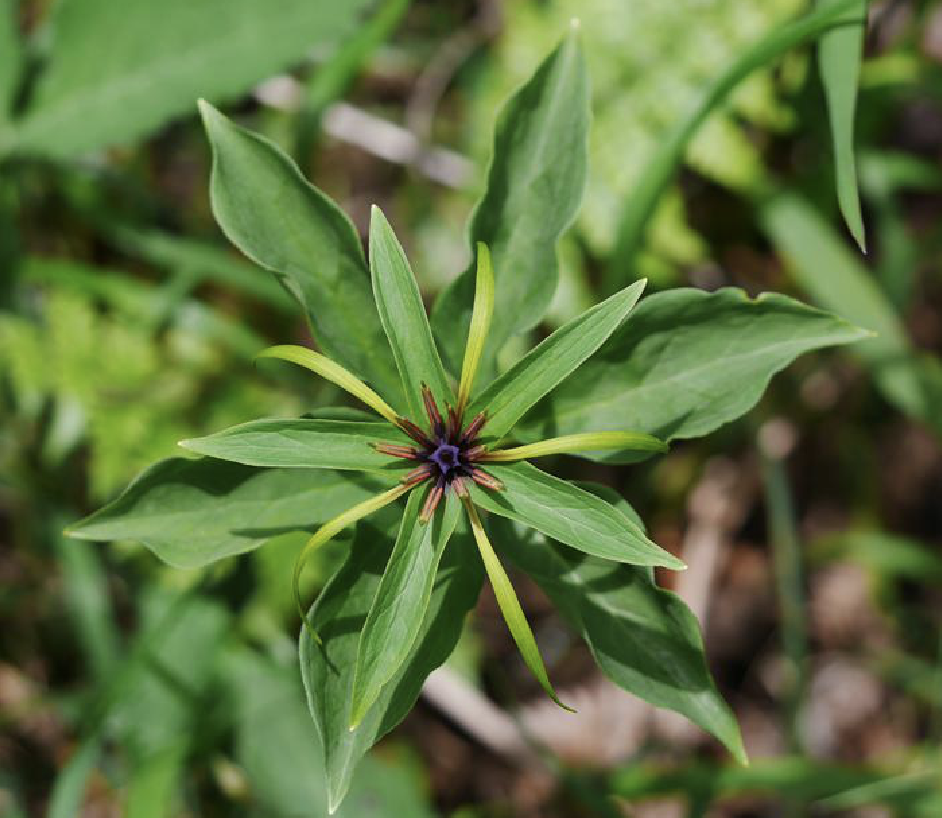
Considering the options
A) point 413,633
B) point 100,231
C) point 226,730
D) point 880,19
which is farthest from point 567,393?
point 100,231

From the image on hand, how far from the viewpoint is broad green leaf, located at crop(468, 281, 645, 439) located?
1351mm

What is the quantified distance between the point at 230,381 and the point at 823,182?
6.52ft

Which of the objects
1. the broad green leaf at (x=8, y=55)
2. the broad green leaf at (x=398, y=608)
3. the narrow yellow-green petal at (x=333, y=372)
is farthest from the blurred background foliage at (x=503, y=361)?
the broad green leaf at (x=398, y=608)

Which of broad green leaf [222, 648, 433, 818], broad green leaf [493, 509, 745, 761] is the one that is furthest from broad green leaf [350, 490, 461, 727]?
broad green leaf [222, 648, 433, 818]

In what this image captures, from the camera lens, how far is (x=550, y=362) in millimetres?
1384

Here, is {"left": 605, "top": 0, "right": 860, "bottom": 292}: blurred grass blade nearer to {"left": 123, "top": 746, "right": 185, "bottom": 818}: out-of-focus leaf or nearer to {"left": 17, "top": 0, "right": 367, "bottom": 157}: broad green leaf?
{"left": 17, "top": 0, "right": 367, "bottom": 157}: broad green leaf

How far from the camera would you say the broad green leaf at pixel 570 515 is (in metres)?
1.31

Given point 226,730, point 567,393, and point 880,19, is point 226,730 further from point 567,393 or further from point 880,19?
point 880,19

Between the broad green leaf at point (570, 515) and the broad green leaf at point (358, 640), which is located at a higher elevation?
the broad green leaf at point (570, 515)

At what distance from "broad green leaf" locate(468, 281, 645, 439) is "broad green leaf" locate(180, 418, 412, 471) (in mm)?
174

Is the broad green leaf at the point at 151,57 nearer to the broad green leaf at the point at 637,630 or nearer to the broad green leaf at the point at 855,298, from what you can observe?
the broad green leaf at the point at 855,298

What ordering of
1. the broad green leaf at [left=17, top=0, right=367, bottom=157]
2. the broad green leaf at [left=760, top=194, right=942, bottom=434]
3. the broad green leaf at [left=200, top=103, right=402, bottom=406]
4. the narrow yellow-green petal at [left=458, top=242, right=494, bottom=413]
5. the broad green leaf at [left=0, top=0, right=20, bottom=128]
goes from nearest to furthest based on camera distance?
the narrow yellow-green petal at [left=458, top=242, right=494, bottom=413], the broad green leaf at [left=200, top=103, right=402, bottom=406], the broad green leaf at [left=17, top=0, right=367, bottom=157], the broad green leaf at [left=0, top=0, right=20, bottom=128], the broad green leaf at [left=760, top=194, right=942, bottom=434]

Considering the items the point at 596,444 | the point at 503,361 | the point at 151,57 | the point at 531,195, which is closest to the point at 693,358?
the point at 596,444

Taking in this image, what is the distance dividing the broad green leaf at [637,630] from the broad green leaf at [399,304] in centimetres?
40
